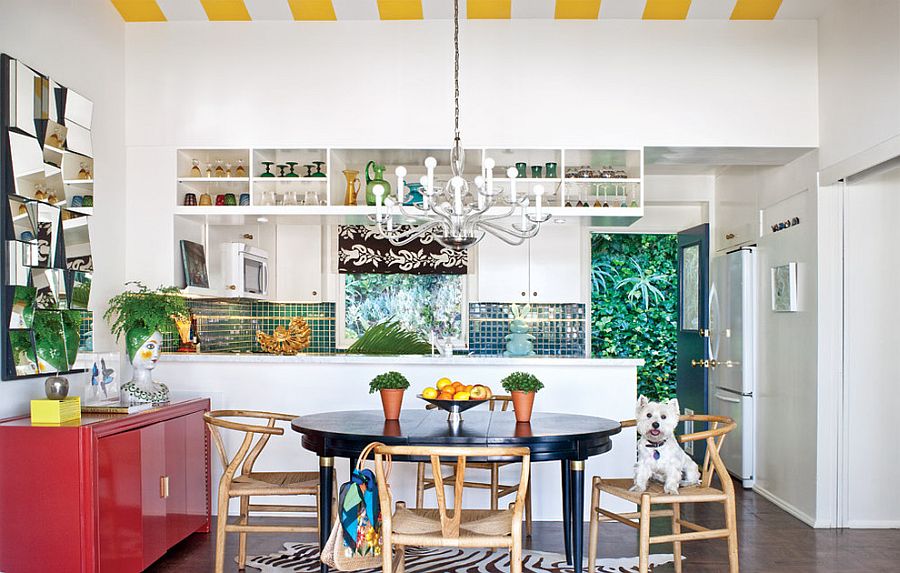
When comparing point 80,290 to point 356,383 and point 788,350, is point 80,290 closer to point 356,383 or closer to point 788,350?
point 356,383

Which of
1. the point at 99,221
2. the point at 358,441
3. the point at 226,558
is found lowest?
the point at 226,558

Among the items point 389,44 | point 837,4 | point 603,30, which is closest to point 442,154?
point 389,44

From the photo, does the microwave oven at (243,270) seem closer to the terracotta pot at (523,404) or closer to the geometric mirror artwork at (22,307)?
the geometric mirror artwork at (22,307)

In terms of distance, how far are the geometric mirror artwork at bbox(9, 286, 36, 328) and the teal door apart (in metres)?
4.97

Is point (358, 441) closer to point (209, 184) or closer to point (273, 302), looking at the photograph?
point (209, 184)

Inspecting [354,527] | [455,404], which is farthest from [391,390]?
[354,527]

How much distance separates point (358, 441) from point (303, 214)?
2346 mm

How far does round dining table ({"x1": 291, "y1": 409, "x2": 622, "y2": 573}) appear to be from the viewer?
135 inches

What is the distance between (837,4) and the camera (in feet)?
16.5

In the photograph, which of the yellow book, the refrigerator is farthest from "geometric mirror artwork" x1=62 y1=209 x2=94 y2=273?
the refrigerator

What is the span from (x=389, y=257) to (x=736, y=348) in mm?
2778

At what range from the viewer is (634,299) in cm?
930

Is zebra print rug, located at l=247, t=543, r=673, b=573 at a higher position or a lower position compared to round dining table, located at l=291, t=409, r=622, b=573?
lower

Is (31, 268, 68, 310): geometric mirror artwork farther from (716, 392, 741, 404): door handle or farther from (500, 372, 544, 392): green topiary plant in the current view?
(716, 392, 741, 404): door handle
